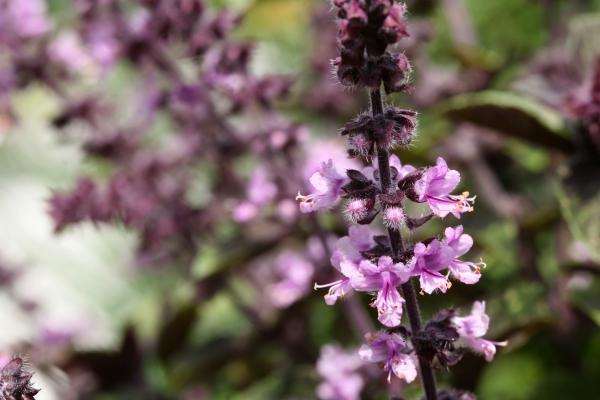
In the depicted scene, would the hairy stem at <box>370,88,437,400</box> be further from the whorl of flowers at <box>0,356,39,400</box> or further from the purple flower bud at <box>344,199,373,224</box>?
the whorl of flowers at <box>0,356,39,400</box>

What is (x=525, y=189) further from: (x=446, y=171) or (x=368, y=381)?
(x=446, y=171)

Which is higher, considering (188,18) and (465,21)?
(465,21)

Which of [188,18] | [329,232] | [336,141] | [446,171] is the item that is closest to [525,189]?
[336,141]

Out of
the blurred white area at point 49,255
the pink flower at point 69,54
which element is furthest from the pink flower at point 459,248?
the blurred white area at point 49,255

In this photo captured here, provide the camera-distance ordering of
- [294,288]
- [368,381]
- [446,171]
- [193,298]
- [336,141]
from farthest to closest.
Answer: [336,141], [193,298], [294,288], [368,381], [446,171]

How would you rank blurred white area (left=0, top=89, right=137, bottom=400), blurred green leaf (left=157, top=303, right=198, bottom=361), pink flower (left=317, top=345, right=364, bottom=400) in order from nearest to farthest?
pink flower (left=317, top=345, right=364, bottom=400) < blurred green leaf (left=157, top=303, right=198, bottom=361) < blurred white area (left=0, top=89, right=137, bottom=400)

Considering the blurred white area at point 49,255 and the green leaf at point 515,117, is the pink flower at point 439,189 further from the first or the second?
the blurred white area at point 49,255

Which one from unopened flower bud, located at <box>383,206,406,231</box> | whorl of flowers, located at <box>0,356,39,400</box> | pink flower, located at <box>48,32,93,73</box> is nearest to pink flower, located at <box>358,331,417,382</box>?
unopened flower bud, located at <box>383,206,406,231</box>
